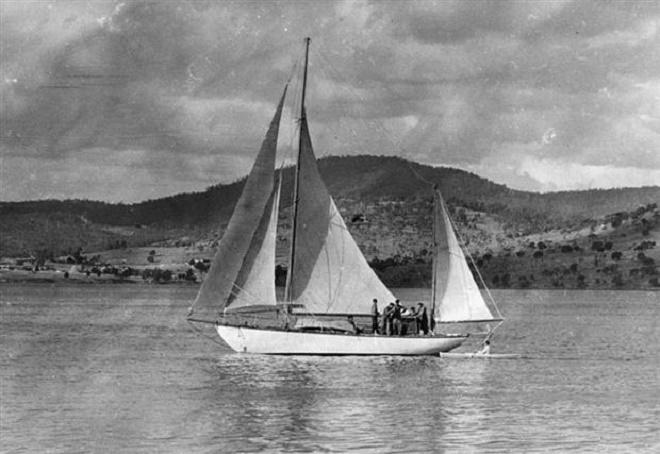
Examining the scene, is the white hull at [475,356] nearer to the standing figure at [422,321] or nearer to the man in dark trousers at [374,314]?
the standing figure at [422,321]

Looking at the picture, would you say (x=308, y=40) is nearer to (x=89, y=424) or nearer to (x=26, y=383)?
(x=26, y=383)

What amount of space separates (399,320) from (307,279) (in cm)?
512

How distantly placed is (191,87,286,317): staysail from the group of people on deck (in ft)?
17.4

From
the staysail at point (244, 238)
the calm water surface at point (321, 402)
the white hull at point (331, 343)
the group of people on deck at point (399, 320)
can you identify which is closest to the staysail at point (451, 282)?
the group of people on deck at point (399, 320)

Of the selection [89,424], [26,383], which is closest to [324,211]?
[26,383]

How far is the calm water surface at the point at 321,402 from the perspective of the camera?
32.2 metres

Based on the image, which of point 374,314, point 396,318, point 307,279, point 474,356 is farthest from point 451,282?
point 307,279

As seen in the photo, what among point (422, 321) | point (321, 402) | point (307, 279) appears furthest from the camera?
point (422, 321)

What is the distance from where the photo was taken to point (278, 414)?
126 ft

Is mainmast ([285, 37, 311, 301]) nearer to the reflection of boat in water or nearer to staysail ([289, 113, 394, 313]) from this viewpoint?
staysail ([289, 113, 394, 313])

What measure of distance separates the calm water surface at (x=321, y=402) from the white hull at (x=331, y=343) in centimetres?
73

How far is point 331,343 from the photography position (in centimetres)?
5441

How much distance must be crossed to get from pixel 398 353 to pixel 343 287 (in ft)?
14.4

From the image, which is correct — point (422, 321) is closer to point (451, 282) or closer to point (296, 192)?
point (451, 282)
